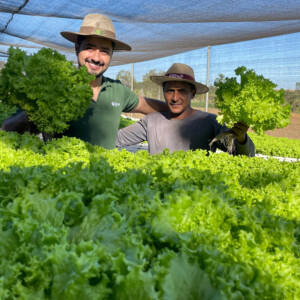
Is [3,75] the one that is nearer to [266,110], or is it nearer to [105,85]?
[105,85]

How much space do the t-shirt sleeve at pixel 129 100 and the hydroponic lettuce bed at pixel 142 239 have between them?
205cm

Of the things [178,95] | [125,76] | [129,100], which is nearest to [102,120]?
[129,100]

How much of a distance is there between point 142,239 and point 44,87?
2.23 metres

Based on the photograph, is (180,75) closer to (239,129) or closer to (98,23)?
(239,129)

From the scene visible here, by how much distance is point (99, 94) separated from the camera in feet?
14.7

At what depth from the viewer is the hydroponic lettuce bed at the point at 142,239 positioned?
49.7 inches

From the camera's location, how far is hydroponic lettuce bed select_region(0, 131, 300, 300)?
126 cm

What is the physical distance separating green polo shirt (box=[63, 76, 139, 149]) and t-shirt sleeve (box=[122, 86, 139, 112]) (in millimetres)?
98


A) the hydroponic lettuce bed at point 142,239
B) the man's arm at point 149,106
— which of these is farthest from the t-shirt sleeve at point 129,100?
the hydroponic lettuce bed at point 142,239

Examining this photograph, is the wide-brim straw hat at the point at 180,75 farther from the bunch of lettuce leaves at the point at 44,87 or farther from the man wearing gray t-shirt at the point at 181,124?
the bunch of lettuce leaves at the point at 44,87

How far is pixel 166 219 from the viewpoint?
1.84m

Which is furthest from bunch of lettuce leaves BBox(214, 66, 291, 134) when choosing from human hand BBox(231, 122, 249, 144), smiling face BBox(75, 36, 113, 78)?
smiling face BBox(75, 36, 113, 78)

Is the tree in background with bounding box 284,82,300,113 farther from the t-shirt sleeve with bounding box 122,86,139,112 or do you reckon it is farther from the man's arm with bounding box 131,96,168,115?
the t-shirt sleeve with bounding box 122,86,139,112

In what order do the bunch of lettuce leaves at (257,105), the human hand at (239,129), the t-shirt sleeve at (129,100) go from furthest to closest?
the t-shirt sleeve at (129,100) < the human hand at (239,129) < the bunch of lettuce leaves at (257,105)
